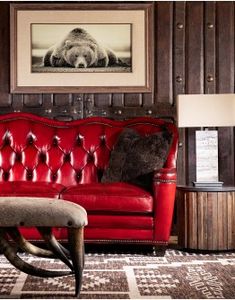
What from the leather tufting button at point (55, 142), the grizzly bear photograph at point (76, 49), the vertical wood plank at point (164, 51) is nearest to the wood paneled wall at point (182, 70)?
the vertical wood plank at point (164, 51)

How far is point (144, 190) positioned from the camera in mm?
3723

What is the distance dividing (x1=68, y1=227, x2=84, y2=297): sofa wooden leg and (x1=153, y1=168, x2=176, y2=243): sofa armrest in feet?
3.87

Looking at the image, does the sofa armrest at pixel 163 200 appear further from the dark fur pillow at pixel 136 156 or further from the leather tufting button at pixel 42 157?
the leather tufting button at pixel 42 157

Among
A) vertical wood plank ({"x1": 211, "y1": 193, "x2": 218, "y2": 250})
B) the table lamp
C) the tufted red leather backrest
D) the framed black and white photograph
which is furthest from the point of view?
the framed black and white photograph

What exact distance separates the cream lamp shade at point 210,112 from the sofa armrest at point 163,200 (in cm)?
62

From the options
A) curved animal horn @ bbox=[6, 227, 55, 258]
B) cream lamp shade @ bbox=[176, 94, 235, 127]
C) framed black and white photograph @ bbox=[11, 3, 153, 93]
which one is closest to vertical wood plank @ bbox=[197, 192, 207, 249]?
cream lamp shade @ bbox=[176, 94, 235, 127]

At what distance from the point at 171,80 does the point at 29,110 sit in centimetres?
125

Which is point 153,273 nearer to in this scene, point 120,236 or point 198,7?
point 120,236

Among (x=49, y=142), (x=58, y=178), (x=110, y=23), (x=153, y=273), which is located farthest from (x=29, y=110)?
(x=153, y=273)

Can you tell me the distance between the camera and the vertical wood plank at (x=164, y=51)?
4574 millimetres

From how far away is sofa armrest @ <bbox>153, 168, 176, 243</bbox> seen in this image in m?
3.63

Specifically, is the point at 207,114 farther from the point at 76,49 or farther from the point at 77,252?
the point at 77,252

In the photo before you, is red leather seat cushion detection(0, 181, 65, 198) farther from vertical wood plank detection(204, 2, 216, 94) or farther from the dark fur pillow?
vertical wood plank detection(204, 2, 216, 94)

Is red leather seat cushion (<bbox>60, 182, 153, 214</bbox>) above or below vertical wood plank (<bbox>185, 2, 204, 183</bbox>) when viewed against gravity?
below
